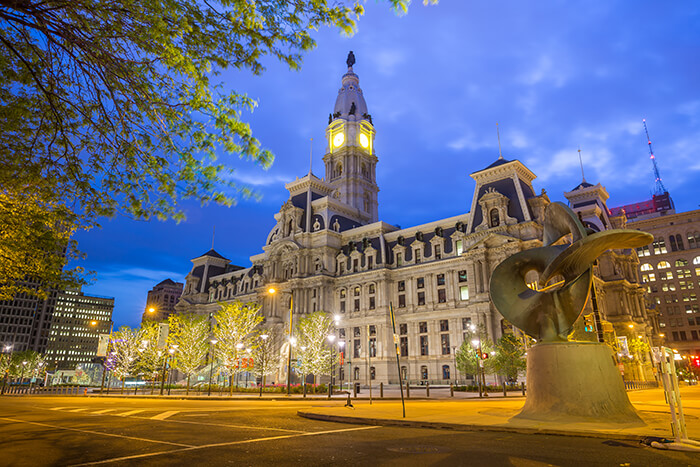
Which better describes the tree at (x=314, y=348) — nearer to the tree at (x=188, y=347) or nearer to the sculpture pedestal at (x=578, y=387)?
the tree at (x=188, y=347)

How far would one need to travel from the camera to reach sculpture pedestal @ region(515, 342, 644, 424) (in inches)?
483

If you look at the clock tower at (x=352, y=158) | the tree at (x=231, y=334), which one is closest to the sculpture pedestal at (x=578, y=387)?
the tree at (x=231, y=334)

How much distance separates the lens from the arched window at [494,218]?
54.8m

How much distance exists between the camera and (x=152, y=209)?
10.7 metres

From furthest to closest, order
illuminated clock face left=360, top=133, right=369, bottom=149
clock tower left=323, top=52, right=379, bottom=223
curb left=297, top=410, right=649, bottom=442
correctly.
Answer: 1. illuminated clock face left=360, top=133, right=369, bottom=149
2. clock tower left=323, top=52, right=379, bottom=223
3. curb left=297, top=410, right=649, bottom=442

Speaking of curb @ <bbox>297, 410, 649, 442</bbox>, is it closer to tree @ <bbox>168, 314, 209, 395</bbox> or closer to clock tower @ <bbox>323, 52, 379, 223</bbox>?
tree @ <bbox>168, 314, 209, 395</bbox>

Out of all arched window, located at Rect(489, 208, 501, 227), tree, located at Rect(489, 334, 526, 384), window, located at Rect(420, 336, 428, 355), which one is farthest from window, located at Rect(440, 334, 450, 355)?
arched window, located at Rect(489, 208, 501, 227)

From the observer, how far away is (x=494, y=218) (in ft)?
181

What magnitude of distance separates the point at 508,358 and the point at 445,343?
55.1ft

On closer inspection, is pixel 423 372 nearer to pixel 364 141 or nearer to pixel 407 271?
pixel 407 271

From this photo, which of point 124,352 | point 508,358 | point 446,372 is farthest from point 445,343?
point 124,352

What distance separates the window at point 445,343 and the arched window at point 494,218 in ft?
51.9

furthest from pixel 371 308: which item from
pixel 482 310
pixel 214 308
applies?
pixel 214 308

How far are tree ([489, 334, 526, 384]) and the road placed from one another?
3186 centimetres
